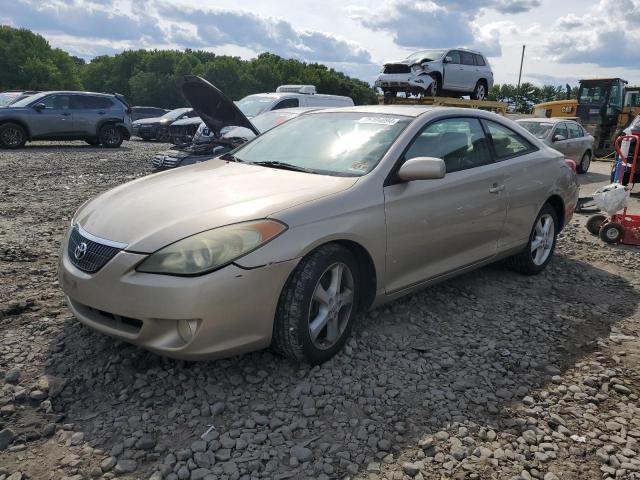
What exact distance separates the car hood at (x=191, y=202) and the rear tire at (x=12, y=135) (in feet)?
43.6

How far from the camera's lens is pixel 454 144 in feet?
13.9

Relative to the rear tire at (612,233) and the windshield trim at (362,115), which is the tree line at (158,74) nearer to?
the rear tire at (612,233)

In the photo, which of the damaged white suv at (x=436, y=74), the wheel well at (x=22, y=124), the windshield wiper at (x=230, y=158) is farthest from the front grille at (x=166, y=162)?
the wheel well at (x=22, y=124)

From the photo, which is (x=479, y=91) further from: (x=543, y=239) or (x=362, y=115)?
(x=362, y=115)

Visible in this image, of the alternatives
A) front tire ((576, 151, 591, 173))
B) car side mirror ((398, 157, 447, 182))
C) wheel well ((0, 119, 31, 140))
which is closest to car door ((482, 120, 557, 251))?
car side mirror ((398, 157, 447, 182))

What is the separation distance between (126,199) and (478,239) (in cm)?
261

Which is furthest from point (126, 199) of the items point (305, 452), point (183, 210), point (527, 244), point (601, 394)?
point (527, 244)

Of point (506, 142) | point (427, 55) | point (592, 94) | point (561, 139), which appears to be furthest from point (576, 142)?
point (506, 142)

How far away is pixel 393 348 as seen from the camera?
3.63 metres

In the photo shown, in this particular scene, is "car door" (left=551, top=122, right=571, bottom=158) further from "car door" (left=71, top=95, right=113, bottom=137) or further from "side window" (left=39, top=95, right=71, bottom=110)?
"side window" (left=39, top=95, right=71, bottom=110)

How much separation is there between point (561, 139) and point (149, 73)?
6354cm

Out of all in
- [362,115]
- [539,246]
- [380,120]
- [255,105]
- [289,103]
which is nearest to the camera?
[380,120]

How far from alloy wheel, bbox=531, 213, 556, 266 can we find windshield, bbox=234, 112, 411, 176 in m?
2.01

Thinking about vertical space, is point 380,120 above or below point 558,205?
above
